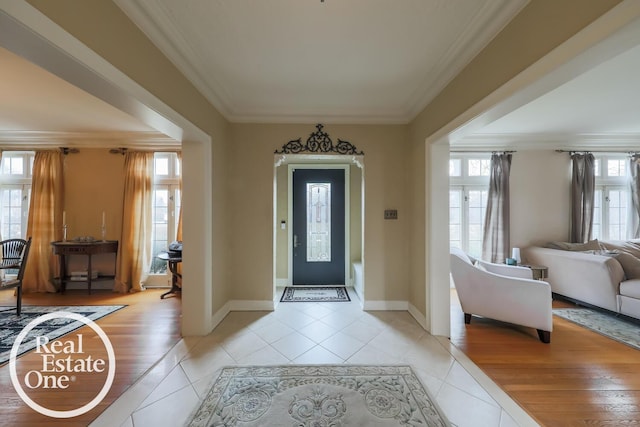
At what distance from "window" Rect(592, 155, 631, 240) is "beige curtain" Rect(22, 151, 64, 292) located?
967 cm

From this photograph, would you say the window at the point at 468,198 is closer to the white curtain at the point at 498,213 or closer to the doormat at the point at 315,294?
the white curtain at the point at 498,213

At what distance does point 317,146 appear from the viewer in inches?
137

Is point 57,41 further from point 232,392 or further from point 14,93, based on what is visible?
point 14,93

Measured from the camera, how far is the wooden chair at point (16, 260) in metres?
3.16

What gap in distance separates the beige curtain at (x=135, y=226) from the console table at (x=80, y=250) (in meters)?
0.17

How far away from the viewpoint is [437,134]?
262 cm

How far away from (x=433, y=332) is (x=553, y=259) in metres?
2.76

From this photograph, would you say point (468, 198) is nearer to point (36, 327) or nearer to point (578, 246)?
point (578, 246)

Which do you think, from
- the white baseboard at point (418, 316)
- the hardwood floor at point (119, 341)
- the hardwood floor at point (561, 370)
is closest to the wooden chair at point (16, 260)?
the hardwood floor at point (119, 341)

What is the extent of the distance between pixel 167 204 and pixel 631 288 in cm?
688

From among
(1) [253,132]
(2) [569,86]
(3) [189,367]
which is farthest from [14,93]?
(2) [569,86]

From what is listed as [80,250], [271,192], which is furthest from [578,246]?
[80,250]

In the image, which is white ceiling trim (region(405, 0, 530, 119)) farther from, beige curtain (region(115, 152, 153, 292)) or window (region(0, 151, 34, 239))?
window (region(0, 151, 34, 239))

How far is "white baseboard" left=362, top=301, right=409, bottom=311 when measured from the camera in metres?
3.50
